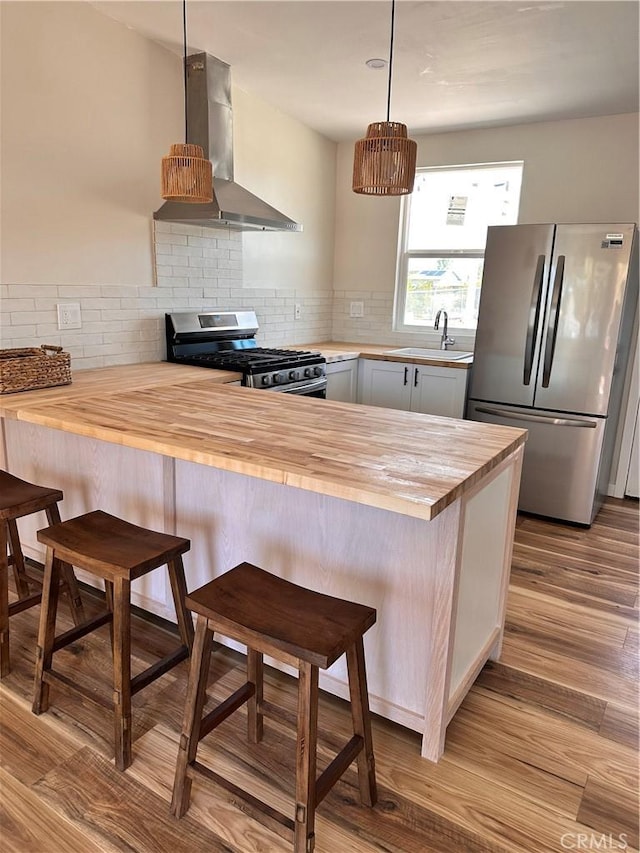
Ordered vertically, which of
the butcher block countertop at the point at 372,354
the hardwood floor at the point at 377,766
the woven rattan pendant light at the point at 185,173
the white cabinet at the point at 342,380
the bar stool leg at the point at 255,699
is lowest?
the hardwood floor at the point at 377,766

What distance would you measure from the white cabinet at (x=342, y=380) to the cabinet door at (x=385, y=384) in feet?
0.17

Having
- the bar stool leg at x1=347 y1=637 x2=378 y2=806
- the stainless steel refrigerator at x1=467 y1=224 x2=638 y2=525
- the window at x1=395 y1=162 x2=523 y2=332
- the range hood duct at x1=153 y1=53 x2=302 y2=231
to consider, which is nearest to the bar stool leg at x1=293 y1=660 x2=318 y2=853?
the bar stool leg at x1=347 y1=637 x2=378 y2=806

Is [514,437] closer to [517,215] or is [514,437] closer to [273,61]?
[273,61]

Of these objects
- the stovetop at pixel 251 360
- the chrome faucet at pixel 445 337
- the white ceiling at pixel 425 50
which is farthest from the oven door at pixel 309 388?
the white ceiling at pixel 425 50

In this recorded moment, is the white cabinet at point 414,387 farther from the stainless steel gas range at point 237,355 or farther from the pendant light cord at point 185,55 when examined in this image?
the pendant light cord at point 185,55

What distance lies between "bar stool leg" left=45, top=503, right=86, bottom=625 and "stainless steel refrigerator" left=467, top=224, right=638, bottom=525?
2.67m

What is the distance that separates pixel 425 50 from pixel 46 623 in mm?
3058

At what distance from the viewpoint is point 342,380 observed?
4.13 m

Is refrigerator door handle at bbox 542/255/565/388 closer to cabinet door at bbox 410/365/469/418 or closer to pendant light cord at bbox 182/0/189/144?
cabinet door at bbox 410/365/469/418

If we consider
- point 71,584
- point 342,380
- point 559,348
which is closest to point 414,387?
point 342,380

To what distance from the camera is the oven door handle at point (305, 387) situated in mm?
3266

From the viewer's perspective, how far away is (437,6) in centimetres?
241

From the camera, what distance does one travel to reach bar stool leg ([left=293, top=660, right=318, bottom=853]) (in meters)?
1.23

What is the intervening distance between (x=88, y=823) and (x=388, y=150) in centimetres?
219
